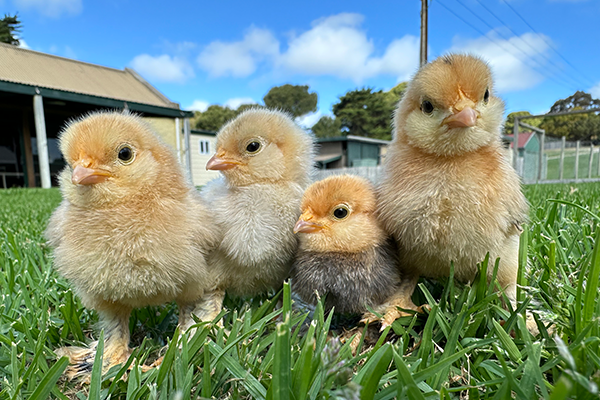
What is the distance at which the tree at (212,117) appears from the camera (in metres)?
41.3

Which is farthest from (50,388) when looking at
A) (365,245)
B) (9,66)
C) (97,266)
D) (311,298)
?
(9,66)

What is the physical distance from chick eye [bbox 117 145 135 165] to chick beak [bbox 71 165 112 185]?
2.6 inches

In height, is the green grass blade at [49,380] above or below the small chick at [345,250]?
below

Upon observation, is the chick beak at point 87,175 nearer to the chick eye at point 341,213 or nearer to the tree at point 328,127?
the chick eye at point 341,213

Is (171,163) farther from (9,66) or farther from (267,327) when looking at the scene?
(9,66)

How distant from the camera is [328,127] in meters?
44.7

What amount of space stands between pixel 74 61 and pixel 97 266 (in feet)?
64.2

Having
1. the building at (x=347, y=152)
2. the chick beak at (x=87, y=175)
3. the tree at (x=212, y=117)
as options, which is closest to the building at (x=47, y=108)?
the building at (x=347, y=152)

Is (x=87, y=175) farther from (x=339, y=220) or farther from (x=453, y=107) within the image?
(x=453, y=107)

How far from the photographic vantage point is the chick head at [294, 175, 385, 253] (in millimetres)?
1193

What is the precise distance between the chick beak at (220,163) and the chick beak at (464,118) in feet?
2.36

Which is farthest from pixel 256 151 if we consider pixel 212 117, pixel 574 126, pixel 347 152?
pixel 212 117

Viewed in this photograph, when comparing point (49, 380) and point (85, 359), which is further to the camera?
point (85, 359)

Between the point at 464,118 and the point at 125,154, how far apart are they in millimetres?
1003
